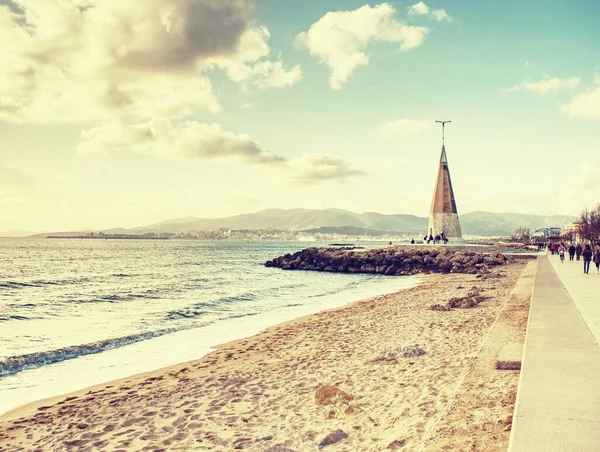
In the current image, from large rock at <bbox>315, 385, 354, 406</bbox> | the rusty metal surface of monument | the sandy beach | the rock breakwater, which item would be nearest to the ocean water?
the sandy beach

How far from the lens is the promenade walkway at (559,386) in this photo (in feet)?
11.1

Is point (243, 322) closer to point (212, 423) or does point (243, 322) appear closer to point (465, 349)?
point (465, 349)

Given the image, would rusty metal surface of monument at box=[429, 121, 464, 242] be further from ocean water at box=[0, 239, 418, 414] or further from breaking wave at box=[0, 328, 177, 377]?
breaking wave at box=[0, 328, 177, 377]

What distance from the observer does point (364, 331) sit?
10898 millimetres

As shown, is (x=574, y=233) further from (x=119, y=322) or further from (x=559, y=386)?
(x=559, y=386)

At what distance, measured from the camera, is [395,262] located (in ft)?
121

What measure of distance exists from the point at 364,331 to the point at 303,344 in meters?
1.84

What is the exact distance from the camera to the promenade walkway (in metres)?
3.37

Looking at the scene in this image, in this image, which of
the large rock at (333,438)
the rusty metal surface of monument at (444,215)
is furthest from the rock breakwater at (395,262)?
the large rock at (333,438)

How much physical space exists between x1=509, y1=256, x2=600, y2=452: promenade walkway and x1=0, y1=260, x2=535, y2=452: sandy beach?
0.41 metres

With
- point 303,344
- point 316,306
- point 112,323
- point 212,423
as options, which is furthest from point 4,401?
point 316,306

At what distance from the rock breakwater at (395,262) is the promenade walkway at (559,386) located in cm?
2311

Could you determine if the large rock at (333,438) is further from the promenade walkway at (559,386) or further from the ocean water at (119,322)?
the ocean water at (119,322)

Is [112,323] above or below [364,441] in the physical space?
below
